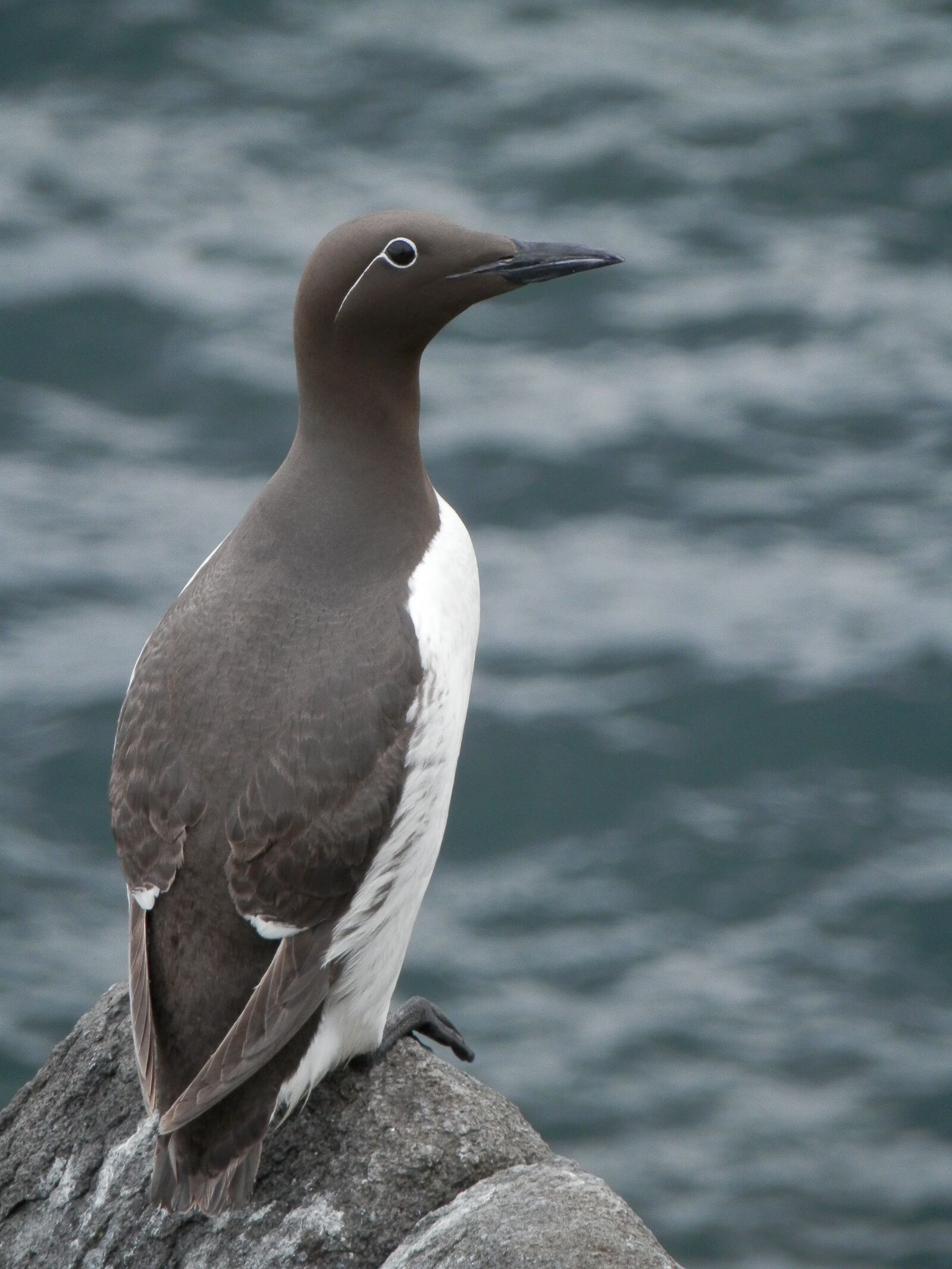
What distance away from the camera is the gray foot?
4.90m

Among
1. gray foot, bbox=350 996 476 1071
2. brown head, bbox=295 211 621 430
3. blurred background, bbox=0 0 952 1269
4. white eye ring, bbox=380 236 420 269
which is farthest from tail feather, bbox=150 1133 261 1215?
blurred background, bbox=0 0 952 1269

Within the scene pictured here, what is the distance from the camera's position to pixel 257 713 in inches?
173

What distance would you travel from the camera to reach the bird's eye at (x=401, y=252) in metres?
4.66

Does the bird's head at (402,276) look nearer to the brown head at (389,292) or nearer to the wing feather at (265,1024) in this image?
the brown head at (389,292)

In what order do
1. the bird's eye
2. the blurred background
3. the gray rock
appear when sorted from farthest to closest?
the blurred background, the bird's eye, the gray rock

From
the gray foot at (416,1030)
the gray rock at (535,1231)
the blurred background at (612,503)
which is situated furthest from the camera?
the blurred background at (612,503)

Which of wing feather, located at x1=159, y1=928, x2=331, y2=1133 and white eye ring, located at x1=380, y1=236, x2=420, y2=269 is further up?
white eye ring, located at x1=380, y1=236, x2=420, y2=269

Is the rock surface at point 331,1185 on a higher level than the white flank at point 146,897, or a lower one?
lower

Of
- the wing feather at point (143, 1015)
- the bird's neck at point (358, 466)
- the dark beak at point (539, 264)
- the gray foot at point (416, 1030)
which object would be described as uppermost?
the dark beak at point (539, 264)

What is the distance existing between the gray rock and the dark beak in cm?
217

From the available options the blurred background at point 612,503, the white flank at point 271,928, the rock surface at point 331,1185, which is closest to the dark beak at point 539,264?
the white flank at point 271,928

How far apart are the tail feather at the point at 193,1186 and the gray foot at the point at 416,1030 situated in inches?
24.7

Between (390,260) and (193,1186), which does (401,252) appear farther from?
(193,1186)

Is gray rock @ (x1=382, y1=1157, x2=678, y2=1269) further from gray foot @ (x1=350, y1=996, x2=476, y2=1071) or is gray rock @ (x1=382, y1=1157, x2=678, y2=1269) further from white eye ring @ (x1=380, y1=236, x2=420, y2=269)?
white eye ring @ (x1=380, y1=236, x2=420, y2=269)
